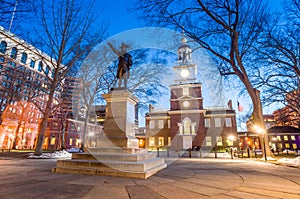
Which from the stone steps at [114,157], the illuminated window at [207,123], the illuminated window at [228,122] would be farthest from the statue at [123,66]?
the illuminated window at [228,122]

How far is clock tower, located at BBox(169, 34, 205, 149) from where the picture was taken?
30594 mm

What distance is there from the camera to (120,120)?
6.50 metres

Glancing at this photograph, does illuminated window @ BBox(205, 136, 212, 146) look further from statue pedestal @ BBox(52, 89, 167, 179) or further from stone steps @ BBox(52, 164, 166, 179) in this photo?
stone steps @ BBox(52, 164, 166, 179)

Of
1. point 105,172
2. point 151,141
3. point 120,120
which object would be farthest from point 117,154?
point 151,141

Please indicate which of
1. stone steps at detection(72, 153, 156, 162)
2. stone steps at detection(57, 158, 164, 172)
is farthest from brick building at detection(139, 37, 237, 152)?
stone steps at detection(57, 158, 164, 172)

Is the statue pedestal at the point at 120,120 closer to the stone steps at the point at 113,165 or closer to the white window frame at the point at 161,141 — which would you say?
the stone steps at the point at 113,165

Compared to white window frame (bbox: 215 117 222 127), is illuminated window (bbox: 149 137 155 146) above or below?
below

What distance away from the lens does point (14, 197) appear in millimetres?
2404

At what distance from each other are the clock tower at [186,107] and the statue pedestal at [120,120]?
2465 centimetres

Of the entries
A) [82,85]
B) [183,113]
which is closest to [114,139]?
[82,85]

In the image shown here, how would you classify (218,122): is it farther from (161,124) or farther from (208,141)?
(161,124)

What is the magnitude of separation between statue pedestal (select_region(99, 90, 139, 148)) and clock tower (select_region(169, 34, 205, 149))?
2465 cm

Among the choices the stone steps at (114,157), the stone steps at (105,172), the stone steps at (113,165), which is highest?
the stone steps at (114,157)

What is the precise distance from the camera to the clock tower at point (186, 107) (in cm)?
3059
